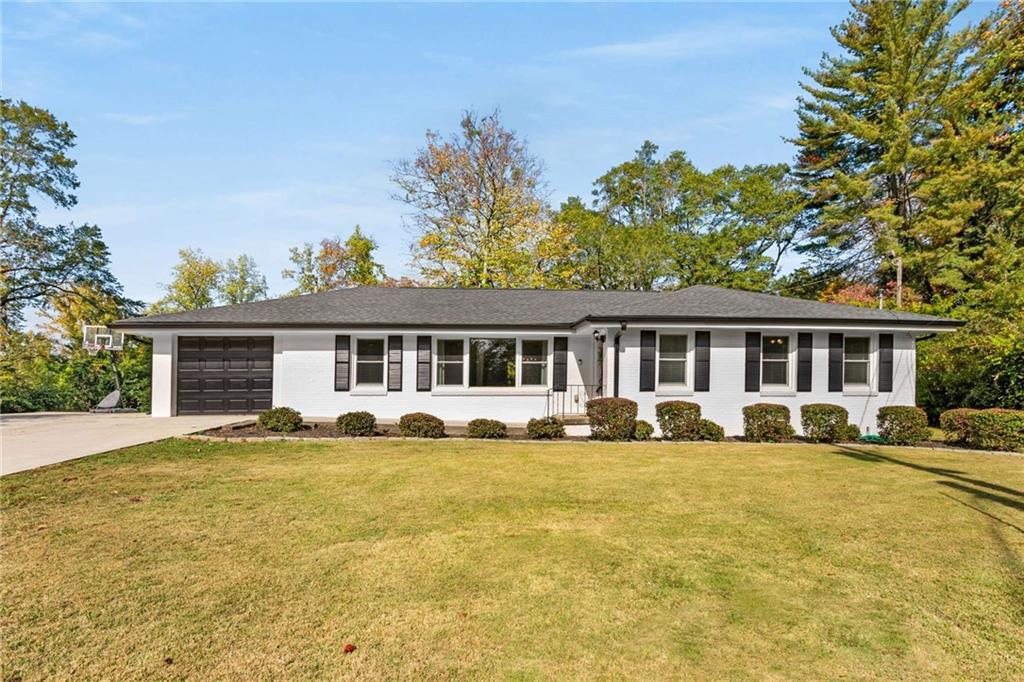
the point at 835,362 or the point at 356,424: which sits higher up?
the point at 835,362

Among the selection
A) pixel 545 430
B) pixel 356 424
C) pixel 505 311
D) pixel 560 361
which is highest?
pixel 505 311

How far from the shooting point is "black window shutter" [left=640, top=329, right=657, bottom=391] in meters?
13.0

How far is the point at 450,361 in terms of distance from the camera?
50.2ft

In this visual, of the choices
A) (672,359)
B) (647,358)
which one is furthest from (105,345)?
(672,359)

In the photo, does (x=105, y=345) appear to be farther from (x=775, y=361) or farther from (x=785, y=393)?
(x=785, y=393)

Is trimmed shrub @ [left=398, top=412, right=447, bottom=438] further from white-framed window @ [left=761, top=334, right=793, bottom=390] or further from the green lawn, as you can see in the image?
white-framed window @ [left=761, top=334, right=793, bottom=390]

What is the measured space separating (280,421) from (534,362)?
7.21 m

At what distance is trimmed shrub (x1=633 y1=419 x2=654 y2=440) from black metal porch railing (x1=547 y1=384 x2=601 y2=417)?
10.5 ft

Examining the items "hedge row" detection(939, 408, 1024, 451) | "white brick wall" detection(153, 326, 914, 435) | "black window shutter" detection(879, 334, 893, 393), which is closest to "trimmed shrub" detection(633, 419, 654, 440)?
"white brick wall" detection(153, 326, 914, 435)

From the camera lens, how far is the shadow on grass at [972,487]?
20.9 ft

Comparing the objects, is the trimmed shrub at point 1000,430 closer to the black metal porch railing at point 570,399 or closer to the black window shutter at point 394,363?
the black metal porch railing at point 570,399

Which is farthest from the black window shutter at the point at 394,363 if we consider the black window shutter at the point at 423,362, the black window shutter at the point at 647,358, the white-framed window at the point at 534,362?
the black window shutter at the point at 647,358

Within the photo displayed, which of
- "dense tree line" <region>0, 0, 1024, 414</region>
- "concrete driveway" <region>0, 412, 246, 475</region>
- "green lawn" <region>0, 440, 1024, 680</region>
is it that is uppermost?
"dense tree line" <region>0, 0, 1024, 414</region>

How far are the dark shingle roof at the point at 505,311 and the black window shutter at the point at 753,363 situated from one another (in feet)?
2.00
